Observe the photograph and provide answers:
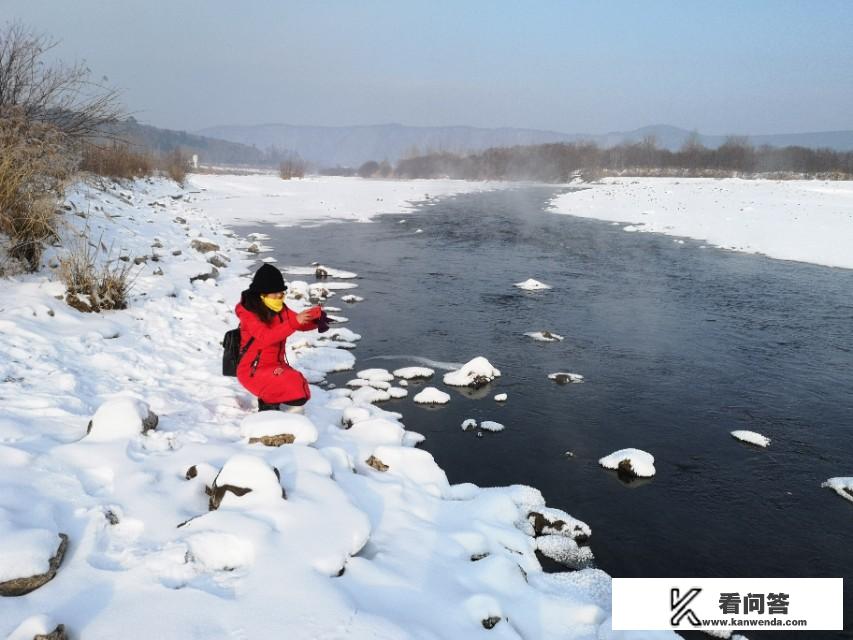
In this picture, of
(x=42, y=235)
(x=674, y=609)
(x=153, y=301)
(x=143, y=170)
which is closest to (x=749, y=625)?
(x=674, y=609)

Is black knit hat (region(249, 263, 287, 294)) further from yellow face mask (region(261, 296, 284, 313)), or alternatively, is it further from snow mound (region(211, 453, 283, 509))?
snow mound (region(211, 453, 283, 509))

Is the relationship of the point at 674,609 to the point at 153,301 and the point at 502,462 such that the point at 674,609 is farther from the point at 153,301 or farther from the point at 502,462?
the point at 153,301

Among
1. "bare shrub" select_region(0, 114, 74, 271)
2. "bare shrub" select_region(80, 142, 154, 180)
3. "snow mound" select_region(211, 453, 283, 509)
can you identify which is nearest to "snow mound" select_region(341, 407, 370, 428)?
"snow mound" select_region(211, 453, 283, 509)

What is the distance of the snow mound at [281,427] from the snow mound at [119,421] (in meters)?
0.72

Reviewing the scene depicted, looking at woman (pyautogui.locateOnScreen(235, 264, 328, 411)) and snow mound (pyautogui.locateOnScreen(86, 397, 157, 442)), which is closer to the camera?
snow mound (pyautogui.locateOnScreen(86, 397, 157, 442))

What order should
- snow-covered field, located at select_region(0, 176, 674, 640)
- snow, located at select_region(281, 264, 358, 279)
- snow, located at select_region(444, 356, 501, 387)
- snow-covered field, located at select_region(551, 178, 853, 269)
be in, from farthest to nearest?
snow-covered field, located at select_region(551, 178, 853, 269) < snow, located at select_region(281, 264, 358, 279) < snow, located at select_region(444, 356, 501, 387) < snow-covered field, located at select_region(0, 176, 674, 640)

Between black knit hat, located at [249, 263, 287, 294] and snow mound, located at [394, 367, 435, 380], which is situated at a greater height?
black knit hat, located at [249, 263, 287, 294]

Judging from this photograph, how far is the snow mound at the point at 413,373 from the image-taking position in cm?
688

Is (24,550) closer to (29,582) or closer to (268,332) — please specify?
(29,582)

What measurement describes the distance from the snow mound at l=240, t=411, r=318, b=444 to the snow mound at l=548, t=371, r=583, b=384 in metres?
3.62

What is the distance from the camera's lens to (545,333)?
854 cm

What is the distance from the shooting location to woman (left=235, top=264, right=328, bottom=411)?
446 cm

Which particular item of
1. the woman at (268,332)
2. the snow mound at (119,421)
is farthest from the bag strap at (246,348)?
the snow mound at (119,421)

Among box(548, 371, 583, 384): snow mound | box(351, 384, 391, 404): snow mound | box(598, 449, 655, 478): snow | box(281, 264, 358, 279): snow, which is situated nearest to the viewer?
box(598, 449, 655, 478): snow
